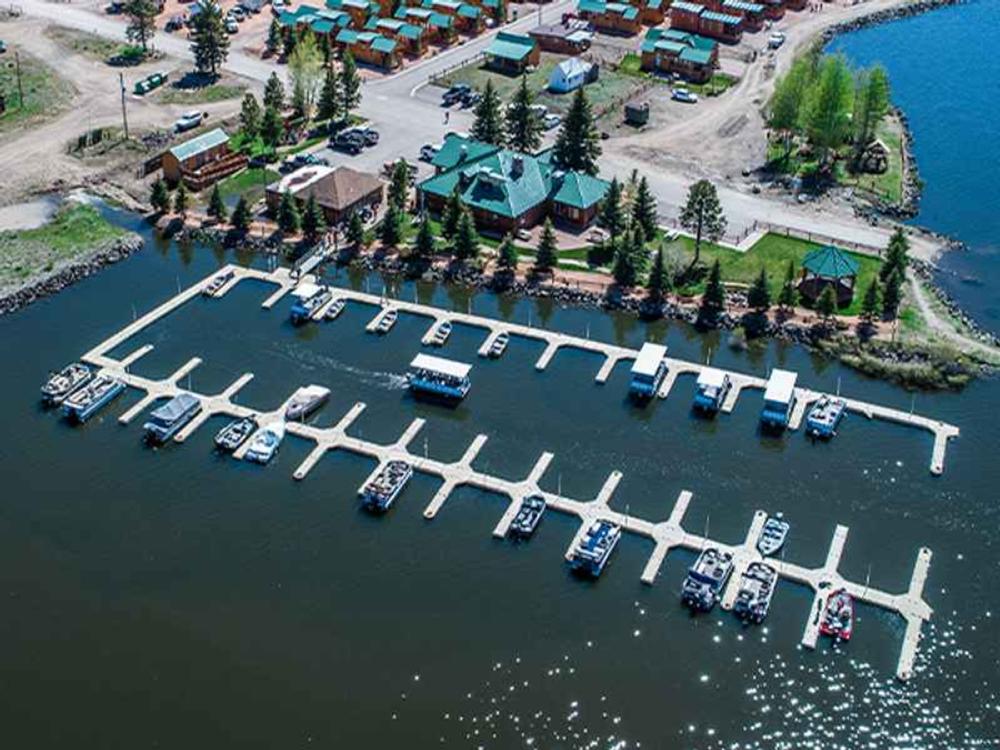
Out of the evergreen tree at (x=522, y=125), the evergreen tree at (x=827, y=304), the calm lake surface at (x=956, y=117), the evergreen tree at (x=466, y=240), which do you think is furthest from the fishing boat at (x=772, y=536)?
the evergreen tree at (x=522, y=125)

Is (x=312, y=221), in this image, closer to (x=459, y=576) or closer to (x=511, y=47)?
(x=459, y=576)

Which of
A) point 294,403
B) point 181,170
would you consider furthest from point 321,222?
point 294,403

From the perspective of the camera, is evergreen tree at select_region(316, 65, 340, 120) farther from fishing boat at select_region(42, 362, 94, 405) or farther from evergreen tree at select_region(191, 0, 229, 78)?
fishing boat at select_region(42, 362, 94, 405)

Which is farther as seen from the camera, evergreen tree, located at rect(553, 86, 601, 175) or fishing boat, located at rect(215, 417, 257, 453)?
evergreen tree, located at rect(553, 86, 601, 175)

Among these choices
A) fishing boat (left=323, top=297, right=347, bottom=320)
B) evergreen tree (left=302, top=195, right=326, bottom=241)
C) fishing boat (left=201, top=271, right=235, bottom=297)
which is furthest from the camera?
evergreen tree (left=302, top=195, right=326, bottom=241)

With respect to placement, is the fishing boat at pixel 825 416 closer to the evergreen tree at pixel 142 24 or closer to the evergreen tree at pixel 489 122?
the evergreen tree at pixel 489 122

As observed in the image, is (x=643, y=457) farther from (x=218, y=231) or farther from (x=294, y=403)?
(x=218, y=231)

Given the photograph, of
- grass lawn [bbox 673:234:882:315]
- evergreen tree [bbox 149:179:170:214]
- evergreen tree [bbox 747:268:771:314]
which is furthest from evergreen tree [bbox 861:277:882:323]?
evergreen tree [bbox 149:179:170:214]
